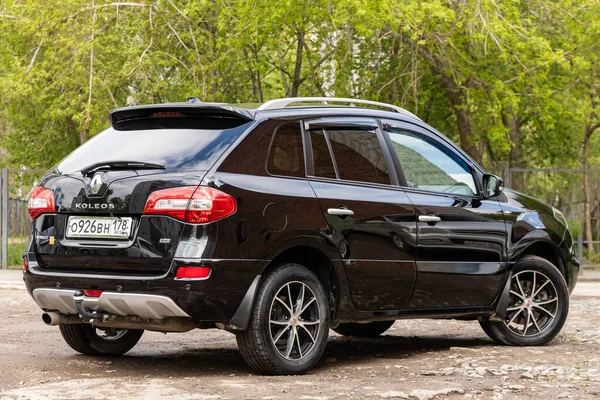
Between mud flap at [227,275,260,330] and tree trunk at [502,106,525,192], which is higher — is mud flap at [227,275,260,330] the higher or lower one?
the lower one

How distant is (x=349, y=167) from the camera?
8.14 meters

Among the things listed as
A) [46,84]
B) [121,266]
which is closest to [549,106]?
[46,84]

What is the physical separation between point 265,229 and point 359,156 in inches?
49.1

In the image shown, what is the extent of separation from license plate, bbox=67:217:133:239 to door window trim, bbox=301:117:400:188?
1.30 m

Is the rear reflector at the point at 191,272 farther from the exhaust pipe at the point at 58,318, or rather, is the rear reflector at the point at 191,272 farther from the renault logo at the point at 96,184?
the exhaust pipe at the point at 58,318

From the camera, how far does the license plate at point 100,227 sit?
723 cm

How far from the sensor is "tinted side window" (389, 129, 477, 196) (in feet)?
28.3

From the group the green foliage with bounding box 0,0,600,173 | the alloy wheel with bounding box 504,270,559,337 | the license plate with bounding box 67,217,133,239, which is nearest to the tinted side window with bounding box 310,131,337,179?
the license plate with bounding box 67,217,133,239

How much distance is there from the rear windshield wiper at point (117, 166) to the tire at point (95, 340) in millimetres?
1449

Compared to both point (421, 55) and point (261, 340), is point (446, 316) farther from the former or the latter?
point (421, 55)

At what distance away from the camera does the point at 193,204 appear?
7.02 metres

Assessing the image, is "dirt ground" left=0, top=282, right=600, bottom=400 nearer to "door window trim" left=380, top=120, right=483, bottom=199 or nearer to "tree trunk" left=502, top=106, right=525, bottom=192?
"door window trim" left=380, top=120, right=483, bottom=199

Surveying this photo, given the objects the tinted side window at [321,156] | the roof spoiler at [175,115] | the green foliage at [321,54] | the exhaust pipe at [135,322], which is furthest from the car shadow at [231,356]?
the green foliage at [321,54]

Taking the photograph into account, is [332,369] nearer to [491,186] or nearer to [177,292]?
[177,292]
